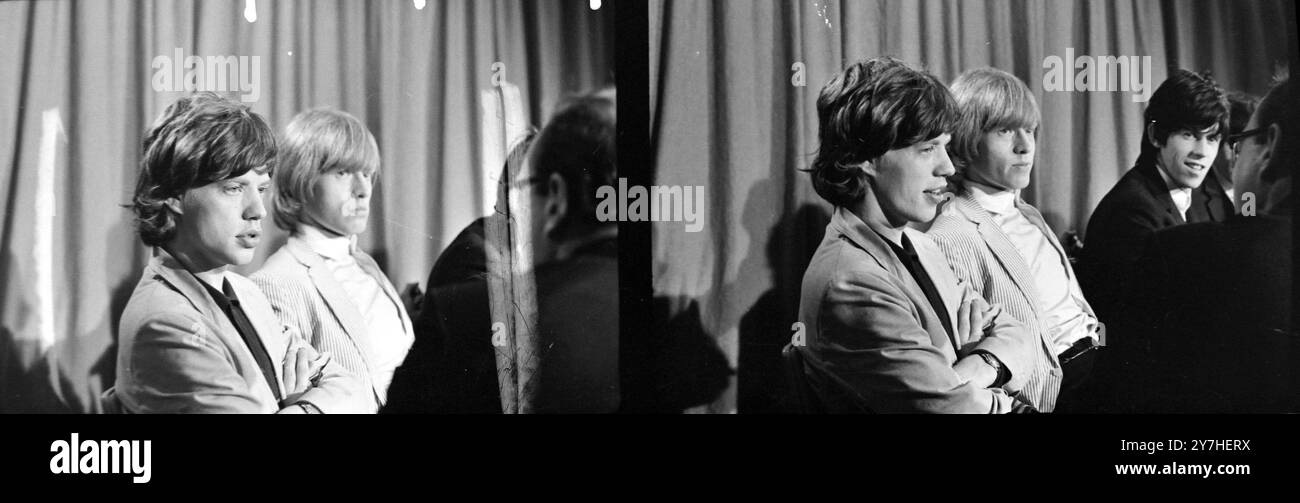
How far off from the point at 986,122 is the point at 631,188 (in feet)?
3.19

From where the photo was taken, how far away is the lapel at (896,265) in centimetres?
241

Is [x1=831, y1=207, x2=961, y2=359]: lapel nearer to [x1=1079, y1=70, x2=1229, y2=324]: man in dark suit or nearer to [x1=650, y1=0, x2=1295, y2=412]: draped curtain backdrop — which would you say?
[x1=650, y1=0, x2=1295, y2=412]: draped curtain backdrop

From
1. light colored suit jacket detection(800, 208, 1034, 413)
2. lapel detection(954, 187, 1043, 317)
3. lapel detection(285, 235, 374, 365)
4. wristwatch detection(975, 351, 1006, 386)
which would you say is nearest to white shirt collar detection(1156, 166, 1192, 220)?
lapel detection(954, 187, 1043, 317)

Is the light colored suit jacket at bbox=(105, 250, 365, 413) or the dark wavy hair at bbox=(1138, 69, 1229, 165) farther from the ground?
the dark wavy hair at bbox=(1138, 69, 1229, 165)

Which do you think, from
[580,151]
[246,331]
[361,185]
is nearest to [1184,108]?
[580,151]

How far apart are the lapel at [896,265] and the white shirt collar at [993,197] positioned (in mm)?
203

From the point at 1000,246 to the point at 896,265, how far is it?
300 millimetres

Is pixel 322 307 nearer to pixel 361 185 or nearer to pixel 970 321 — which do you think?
pixel 361 185

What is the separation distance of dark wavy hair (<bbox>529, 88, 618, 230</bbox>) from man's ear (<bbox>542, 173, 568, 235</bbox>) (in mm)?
11

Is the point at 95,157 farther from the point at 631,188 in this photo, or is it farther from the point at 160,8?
the point at 631,188

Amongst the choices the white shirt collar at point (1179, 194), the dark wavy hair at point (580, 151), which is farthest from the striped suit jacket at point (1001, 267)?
the dark wavy hair at point (580, 151)

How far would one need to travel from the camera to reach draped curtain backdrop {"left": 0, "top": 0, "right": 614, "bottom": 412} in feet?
8.14
